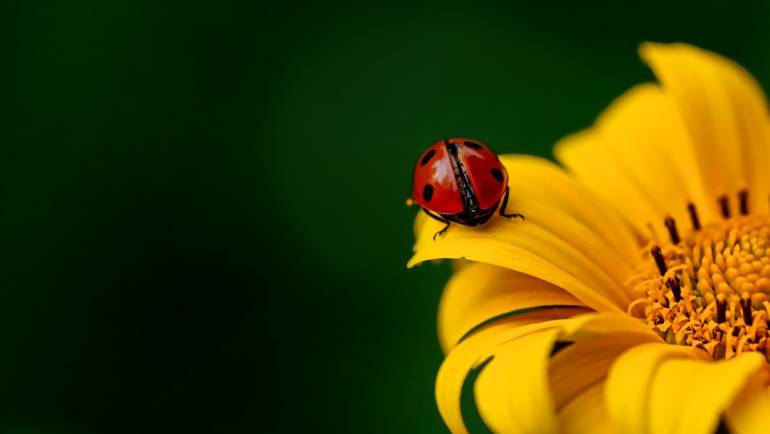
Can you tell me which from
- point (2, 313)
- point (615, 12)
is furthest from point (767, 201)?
point (2, 313)

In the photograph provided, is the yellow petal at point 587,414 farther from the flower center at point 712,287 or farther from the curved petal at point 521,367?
the flower center at point 712,287

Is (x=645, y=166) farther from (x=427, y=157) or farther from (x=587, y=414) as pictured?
(x=587, y=414)

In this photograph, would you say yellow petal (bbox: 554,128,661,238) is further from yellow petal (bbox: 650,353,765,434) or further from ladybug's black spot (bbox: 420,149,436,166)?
yellow petal (bbox: 650,353,765,434)

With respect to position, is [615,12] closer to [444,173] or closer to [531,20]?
[531,20]

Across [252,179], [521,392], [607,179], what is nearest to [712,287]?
[607,179]

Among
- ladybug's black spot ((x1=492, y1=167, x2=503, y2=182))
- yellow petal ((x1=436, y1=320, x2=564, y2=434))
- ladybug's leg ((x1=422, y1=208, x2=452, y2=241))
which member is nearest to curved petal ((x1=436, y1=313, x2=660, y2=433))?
yellow petal ((x1=436, y1=320, x2=564, y2=434))

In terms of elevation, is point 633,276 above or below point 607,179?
below
